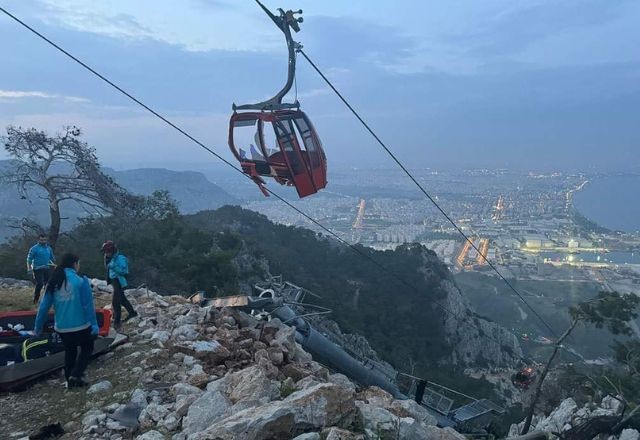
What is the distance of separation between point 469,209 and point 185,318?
121 meters

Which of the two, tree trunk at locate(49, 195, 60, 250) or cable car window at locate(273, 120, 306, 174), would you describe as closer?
cable car window at locate(273, 120, 306, 174)

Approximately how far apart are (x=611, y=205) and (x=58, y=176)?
18427 cm

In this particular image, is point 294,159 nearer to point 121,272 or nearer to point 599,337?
point 121,272

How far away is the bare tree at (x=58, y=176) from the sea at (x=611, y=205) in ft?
458

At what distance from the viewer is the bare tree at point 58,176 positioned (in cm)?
1549

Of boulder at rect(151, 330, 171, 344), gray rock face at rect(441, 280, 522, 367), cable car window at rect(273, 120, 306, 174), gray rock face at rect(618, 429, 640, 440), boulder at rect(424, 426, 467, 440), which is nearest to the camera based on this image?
boulder at rect(424, 426, 467, 440)

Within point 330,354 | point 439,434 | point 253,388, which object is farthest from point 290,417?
point 330,354

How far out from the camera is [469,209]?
12156 cm

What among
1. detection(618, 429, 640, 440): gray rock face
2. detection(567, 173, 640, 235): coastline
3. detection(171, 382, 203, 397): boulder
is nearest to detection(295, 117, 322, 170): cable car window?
detection(171, 382, 203, 397): boulder

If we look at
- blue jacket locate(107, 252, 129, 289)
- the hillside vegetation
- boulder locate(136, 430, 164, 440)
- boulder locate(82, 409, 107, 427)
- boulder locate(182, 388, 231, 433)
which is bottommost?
the hillside vegetation

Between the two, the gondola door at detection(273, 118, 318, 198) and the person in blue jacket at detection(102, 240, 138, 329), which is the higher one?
the gondola door at detection(273, 118, 318, 198)

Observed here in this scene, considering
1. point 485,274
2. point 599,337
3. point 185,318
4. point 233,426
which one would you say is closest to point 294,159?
point 185,318

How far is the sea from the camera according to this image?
135375 mm

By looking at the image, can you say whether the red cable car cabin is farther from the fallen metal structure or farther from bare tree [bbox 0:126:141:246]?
bare tree [bbox 0:126:141:246]
